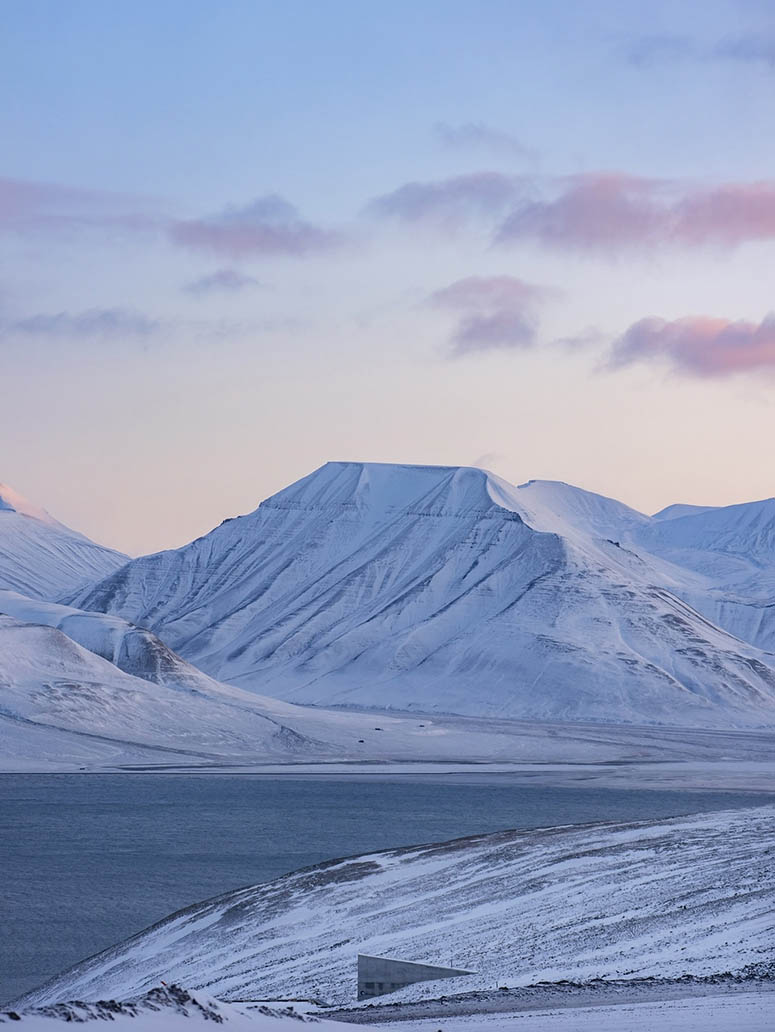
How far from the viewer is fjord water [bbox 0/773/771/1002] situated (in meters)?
41.8

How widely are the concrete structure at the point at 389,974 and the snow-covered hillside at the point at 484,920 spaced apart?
0.54 meters

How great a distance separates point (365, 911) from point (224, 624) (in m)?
156

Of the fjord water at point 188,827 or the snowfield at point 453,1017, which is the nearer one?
the snowfield at point 453,1017

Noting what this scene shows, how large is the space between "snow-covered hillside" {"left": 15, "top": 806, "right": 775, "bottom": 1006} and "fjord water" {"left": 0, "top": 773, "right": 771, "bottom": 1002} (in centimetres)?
295

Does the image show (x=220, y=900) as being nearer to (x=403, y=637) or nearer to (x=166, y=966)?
(x=166, y=966)

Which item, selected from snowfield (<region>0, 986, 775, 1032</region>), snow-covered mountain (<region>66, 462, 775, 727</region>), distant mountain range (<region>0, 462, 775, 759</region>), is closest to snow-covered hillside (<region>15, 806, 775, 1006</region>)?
snowfield (<region>0, 986, 775, 1032</region>)

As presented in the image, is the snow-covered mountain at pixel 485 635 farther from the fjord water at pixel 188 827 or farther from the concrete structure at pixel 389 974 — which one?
the concrete structure at pixel 389 974

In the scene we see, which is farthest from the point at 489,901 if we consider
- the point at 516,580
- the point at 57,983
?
the point at 516,580

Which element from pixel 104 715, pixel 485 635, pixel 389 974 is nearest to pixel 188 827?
pixel 389 974

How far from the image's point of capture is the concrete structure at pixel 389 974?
1136 inches

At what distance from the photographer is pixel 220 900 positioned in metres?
40.3

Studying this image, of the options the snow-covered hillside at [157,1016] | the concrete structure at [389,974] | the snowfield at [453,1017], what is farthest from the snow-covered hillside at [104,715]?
the snow-covered hillside at [157,1016]

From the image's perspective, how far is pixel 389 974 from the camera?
95.0 feet

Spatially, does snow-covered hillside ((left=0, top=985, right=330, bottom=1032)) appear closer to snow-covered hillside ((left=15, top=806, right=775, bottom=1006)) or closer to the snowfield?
the snowfield
